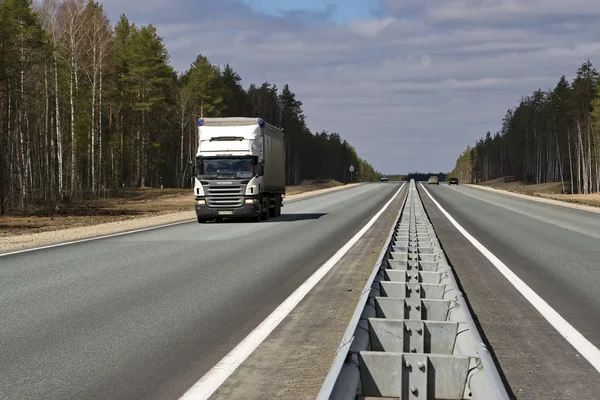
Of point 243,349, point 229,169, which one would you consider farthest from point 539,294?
point 229,169

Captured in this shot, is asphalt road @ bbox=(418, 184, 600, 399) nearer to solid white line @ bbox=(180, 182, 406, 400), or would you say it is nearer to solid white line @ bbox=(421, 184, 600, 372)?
solid white line @ bbox=(421, 184, 600, 372)

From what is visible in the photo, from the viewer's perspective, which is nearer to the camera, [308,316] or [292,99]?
[308,316]

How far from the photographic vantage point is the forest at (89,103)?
4022 cm

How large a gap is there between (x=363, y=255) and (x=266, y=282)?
3.83 meters

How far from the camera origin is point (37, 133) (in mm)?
59594

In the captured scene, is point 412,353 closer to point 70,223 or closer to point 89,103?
point 70,223

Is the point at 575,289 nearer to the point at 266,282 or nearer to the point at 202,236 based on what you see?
the point at 266,282

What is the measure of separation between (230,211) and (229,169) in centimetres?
140

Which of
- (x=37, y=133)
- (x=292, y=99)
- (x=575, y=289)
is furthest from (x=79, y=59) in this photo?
(x=292, y=99)

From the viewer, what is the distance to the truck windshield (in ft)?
75.4

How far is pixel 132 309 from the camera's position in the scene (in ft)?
25.7

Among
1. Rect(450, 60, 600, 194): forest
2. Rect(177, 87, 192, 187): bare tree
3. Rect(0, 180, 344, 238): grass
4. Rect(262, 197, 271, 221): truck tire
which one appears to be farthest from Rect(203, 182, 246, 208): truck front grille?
Rect(450, 60, 600, 194): forest

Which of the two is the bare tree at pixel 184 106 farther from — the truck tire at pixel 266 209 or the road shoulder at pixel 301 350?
the road shoulder at pixel 301 350

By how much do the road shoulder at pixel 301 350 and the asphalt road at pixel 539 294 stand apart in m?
1.42
